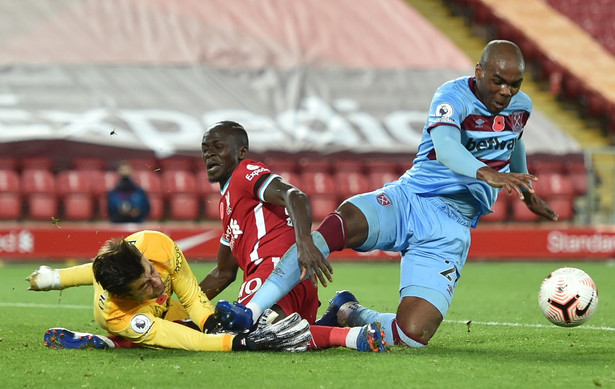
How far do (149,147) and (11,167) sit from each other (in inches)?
89.7

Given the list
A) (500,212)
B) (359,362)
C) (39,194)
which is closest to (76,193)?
(39,194)

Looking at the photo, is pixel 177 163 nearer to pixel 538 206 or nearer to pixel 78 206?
pixel 78 206

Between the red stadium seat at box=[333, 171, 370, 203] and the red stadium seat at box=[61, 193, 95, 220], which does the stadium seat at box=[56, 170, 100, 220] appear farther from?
the red stadium seat at box=[333, 171, 370, 203]

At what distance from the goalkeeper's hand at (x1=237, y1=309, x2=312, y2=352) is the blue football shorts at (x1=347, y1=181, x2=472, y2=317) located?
66 centimetres

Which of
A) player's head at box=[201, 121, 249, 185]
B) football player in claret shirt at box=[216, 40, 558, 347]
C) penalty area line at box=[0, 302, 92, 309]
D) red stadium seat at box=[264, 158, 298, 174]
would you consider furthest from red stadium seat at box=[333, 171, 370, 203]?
player's head at box=[201, 121, 249, 185]

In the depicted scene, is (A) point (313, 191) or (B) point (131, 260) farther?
(A) point (313, 191)

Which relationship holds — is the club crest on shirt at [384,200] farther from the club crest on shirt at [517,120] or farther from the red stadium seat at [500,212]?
the red stadium seat at [500,212]

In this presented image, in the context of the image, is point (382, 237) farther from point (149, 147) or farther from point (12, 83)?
point (12, 83)

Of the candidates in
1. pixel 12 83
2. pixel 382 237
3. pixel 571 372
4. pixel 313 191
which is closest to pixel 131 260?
pixel 382 237

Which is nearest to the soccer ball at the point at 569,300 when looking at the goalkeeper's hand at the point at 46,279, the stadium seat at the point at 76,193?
the goalkeeper's hand at the point at 46,279

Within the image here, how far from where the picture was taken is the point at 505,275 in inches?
484

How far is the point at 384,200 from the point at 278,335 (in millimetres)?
1096

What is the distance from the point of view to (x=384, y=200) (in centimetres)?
575

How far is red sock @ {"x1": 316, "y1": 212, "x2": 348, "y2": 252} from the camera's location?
209 inches
